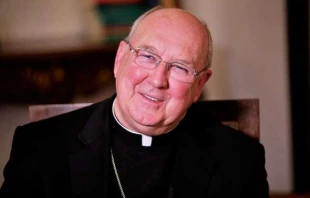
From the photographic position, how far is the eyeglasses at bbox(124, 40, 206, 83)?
131cm

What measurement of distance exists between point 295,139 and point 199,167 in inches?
59.4

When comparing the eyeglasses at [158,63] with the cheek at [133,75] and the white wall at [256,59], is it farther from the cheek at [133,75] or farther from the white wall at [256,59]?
the white wall at [256,59]

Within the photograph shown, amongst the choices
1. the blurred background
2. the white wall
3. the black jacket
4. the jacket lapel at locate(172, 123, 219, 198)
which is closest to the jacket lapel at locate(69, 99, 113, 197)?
the black jacket

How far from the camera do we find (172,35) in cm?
132

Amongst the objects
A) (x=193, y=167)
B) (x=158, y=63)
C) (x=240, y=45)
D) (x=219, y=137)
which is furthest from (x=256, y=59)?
(x=158, y=63)

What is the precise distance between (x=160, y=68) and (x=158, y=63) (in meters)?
0.02

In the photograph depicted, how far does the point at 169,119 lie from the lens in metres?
1.35

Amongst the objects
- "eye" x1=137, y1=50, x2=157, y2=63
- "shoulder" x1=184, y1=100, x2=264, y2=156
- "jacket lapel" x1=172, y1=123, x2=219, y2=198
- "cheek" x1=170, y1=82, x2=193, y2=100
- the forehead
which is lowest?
"jacket lapel" x1=172, y1=123, x2=219, y2=198

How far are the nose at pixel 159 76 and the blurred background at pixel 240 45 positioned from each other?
3.86 ft

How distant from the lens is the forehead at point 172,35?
4.29ft

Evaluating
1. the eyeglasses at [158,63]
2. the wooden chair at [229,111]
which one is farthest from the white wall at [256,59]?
the eyeglasses at [158,63]

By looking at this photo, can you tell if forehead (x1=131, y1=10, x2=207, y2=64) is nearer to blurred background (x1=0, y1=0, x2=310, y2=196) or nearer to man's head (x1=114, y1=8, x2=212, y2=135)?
man's head (x1=114, y1=8, x2=212, y2=135)

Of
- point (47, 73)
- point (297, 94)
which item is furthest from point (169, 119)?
point (297, 94)

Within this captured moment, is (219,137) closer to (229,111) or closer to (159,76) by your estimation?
(229,111)
